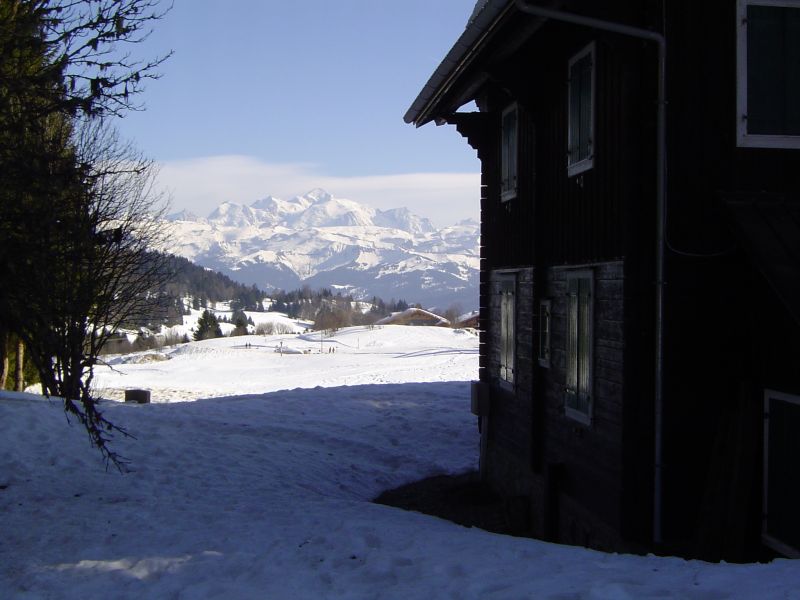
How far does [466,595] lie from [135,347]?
9037 centimetres

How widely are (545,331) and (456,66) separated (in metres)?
3.66

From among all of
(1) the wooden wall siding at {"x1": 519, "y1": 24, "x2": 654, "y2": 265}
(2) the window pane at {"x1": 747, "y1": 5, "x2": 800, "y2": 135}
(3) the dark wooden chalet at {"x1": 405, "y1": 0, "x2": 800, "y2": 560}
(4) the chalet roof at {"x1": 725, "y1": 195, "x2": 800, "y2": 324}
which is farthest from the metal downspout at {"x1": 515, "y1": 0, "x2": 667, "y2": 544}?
(2) the window pane at {"x1": 747, "y1": 5, "x2": 800, "y2": 135}

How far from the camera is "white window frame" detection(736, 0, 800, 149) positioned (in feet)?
25.6

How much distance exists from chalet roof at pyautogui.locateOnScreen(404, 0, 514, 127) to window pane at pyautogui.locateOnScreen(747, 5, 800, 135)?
7.73 ft

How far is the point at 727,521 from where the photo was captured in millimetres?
7496

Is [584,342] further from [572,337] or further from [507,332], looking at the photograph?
[507,332]

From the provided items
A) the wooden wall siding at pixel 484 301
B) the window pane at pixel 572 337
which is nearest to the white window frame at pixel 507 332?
the wooden wall siding at pixel 484 301

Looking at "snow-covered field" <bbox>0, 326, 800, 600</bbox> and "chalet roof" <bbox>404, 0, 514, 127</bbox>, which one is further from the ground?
"chalet roof" <bbox>404, 0, 514, 127</bbox>

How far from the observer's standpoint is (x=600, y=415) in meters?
8.66

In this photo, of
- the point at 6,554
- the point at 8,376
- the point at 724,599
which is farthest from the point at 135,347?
the point at 724,599

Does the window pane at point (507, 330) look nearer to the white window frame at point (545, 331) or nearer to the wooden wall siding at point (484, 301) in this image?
the wooden wall siding at point (484, 301)

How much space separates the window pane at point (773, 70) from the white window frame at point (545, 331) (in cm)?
347

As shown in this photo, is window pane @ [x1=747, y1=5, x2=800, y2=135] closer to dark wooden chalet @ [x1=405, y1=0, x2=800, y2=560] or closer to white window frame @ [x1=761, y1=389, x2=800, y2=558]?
dark wooden chalet @ [x1=405, y1=0, x2=800, y2=560]

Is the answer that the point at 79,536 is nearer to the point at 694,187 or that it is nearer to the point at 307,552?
the point at 307,552
